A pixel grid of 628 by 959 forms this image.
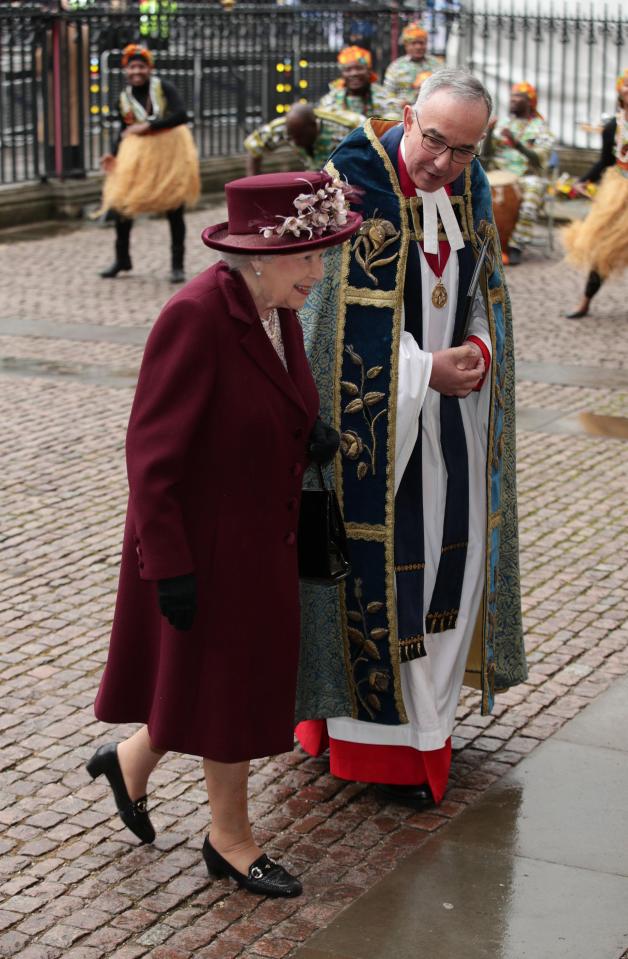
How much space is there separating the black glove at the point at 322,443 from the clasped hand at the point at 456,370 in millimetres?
448

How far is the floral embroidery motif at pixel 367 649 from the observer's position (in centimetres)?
431

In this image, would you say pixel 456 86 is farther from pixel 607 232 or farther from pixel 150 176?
pixel 150 176

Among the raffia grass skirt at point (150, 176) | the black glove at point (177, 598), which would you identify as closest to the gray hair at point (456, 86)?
the black glove at point (177, 598)

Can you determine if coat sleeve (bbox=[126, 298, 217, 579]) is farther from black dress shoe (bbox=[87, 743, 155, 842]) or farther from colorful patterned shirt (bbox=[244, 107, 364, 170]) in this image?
colorful patterned shirt (bbox=[244, 107, 364, 170])

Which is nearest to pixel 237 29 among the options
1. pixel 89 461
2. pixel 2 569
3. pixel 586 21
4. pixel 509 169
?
pixel 586 21

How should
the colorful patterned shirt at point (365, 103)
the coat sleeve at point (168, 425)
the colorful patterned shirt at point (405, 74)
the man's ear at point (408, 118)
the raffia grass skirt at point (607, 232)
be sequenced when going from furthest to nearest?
the colorful patterned shirt at point (405, 74)
the colorful patterned shirt at point (365, 103)
the raffia grass skirt at point (607, 232)
the man's ear at point (408, 118)
the coat sleeve at point (168, 425)

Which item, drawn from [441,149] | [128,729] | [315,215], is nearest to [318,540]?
[315,215]

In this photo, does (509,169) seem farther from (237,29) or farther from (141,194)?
(237,29)

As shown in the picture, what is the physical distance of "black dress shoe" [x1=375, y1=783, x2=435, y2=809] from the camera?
4.46m

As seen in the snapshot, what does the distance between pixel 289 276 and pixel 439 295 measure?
2.52ft

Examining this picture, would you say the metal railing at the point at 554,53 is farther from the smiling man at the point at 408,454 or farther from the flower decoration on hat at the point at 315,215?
the flower decoration on hat at the point at 315,215

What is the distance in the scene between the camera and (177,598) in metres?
3.53

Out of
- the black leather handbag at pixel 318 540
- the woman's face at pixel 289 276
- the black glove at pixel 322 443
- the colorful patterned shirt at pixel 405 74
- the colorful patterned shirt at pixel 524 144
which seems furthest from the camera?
the colorful patterned shirt at pixel 405 74

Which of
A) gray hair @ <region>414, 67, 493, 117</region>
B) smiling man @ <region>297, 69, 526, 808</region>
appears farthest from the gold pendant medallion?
gray hair @ <region>414, 67, 493, 117</region>
